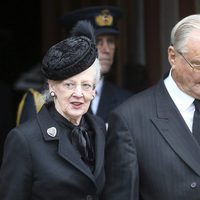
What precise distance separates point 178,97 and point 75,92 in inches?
23.3

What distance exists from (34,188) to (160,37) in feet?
8.21

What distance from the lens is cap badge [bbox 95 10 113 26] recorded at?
5.01 m

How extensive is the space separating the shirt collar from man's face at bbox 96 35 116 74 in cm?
108

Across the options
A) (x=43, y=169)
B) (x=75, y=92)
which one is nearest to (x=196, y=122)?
(x=75, y=92)

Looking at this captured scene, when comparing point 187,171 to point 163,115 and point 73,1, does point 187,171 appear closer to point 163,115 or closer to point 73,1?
point 163,115

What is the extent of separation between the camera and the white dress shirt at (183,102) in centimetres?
379

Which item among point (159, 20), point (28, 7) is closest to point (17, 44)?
point (28, 7)

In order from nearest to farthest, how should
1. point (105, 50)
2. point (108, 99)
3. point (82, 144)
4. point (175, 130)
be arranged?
point (82, 144)
point (175, 130)
point (105, 50)
point (108, 99)

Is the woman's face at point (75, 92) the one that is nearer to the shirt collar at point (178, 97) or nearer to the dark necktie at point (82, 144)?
the dark necktie at point (82, 144)

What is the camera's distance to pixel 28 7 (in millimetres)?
8641

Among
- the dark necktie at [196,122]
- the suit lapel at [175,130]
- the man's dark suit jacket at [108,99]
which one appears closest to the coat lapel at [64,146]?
the suit lapel at [175,130]

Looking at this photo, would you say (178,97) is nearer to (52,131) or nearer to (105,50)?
(52,131)

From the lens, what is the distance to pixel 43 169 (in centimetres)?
349

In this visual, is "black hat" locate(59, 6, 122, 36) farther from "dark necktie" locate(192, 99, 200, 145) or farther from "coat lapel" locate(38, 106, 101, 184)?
"coat lapel" locate(38, 106, 101, 184)
